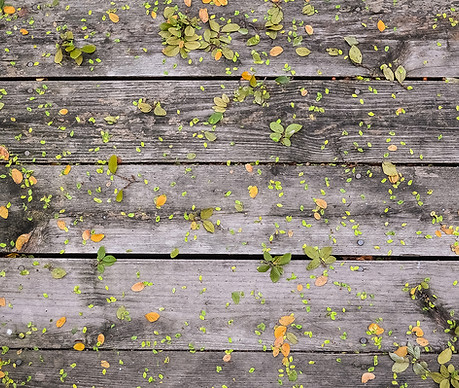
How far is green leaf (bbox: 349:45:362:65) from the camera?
5.96ft

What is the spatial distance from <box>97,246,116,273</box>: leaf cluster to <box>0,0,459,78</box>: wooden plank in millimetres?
752

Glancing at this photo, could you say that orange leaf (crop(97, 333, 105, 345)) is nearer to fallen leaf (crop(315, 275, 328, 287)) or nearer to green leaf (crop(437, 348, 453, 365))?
fallen leaf (crop(315, 275, 328, 287))

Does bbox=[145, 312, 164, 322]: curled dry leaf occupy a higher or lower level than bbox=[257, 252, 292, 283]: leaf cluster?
lower

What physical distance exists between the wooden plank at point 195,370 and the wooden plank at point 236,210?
0.42 m

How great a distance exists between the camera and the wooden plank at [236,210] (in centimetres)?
176

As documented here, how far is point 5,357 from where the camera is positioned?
1742 millimetres

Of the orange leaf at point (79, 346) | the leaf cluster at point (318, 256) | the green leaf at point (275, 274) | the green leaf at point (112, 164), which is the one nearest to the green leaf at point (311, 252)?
the leaf cluster at point (318, 256)

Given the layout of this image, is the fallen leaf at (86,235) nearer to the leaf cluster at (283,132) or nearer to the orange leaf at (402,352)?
the leaf cluster at (283,132)

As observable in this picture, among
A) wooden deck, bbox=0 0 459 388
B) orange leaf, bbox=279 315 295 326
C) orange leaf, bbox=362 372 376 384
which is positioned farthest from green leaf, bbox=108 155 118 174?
orange leaf, bbox=362 372 376 384

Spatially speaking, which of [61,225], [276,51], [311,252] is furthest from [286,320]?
[276,51]

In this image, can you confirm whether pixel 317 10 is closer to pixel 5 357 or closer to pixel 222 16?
pixel 222 16

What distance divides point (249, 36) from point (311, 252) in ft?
3.11

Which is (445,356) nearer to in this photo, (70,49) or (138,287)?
(138,287)

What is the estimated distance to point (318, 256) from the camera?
1.74 meters
